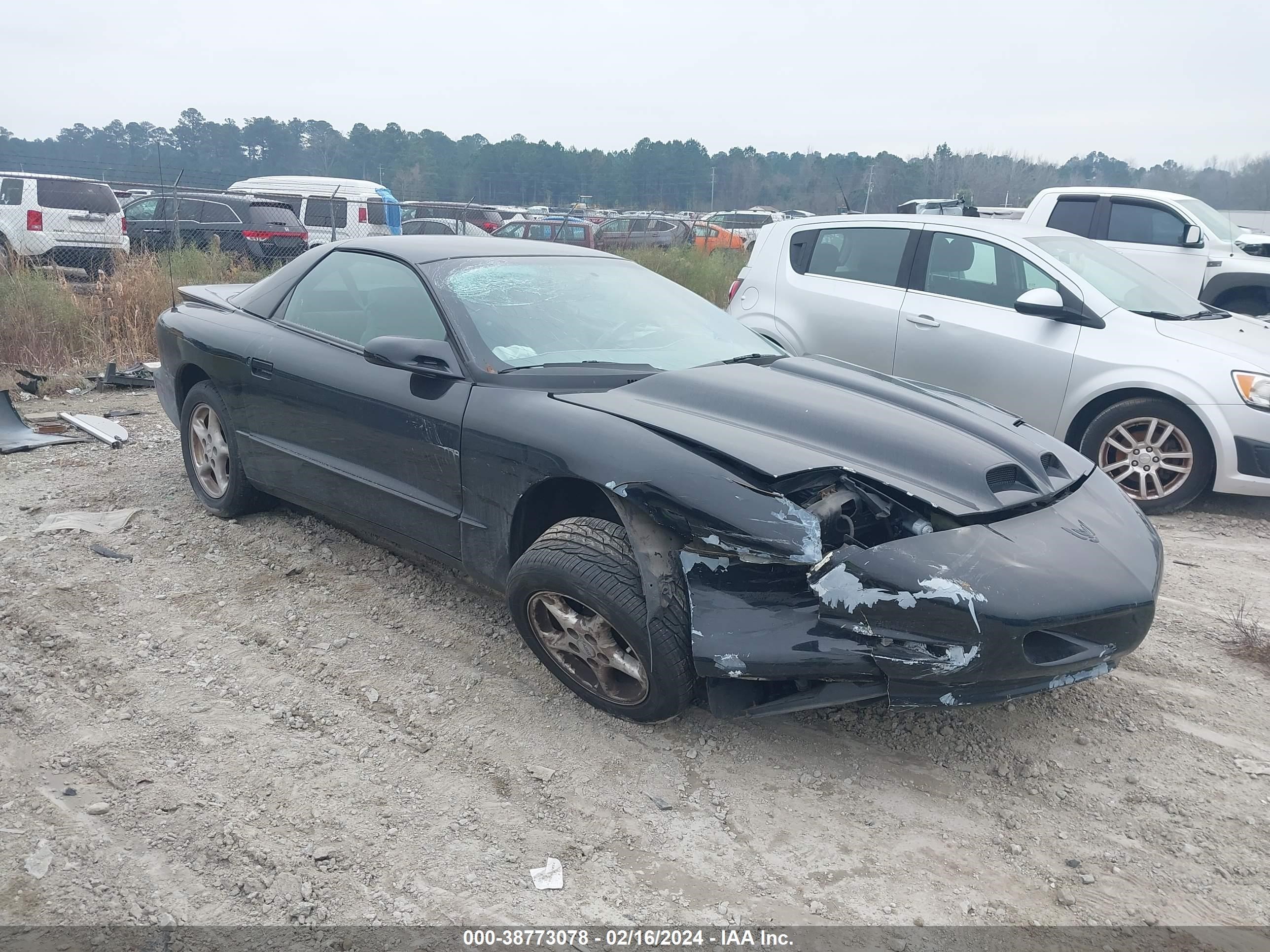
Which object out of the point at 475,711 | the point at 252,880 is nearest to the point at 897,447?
the point at 475,711

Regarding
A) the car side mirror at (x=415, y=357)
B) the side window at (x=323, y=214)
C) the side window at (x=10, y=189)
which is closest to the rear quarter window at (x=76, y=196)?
the side window at (x=10, y=189)

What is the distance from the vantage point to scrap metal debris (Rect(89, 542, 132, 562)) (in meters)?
4.40

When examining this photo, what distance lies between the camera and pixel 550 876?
244 centimetres

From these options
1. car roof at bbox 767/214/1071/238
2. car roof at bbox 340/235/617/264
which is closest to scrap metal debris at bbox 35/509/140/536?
car roof at bbox 340/235/617/264

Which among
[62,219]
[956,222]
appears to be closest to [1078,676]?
[956,222]

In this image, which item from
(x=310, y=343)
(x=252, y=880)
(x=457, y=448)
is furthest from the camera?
(x=310, y=343)

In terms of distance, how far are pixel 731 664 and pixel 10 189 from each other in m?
14.6

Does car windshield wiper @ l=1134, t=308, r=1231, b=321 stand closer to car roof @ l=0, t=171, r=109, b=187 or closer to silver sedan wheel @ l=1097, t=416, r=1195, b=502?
silver sedan wheel @ l=1097, t=416, r=1195, b=502

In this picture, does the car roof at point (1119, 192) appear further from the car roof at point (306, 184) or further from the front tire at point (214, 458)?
the car roof at point (306, 184)

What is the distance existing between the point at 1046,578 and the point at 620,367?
66.4 inches

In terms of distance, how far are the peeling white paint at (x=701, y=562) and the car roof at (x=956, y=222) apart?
4.27 meters

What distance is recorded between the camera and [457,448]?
3.43 m

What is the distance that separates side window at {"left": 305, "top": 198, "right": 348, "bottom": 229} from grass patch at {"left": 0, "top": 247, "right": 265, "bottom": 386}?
702cm

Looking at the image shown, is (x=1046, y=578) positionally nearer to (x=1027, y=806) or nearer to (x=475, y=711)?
(x=1027, y=806)
